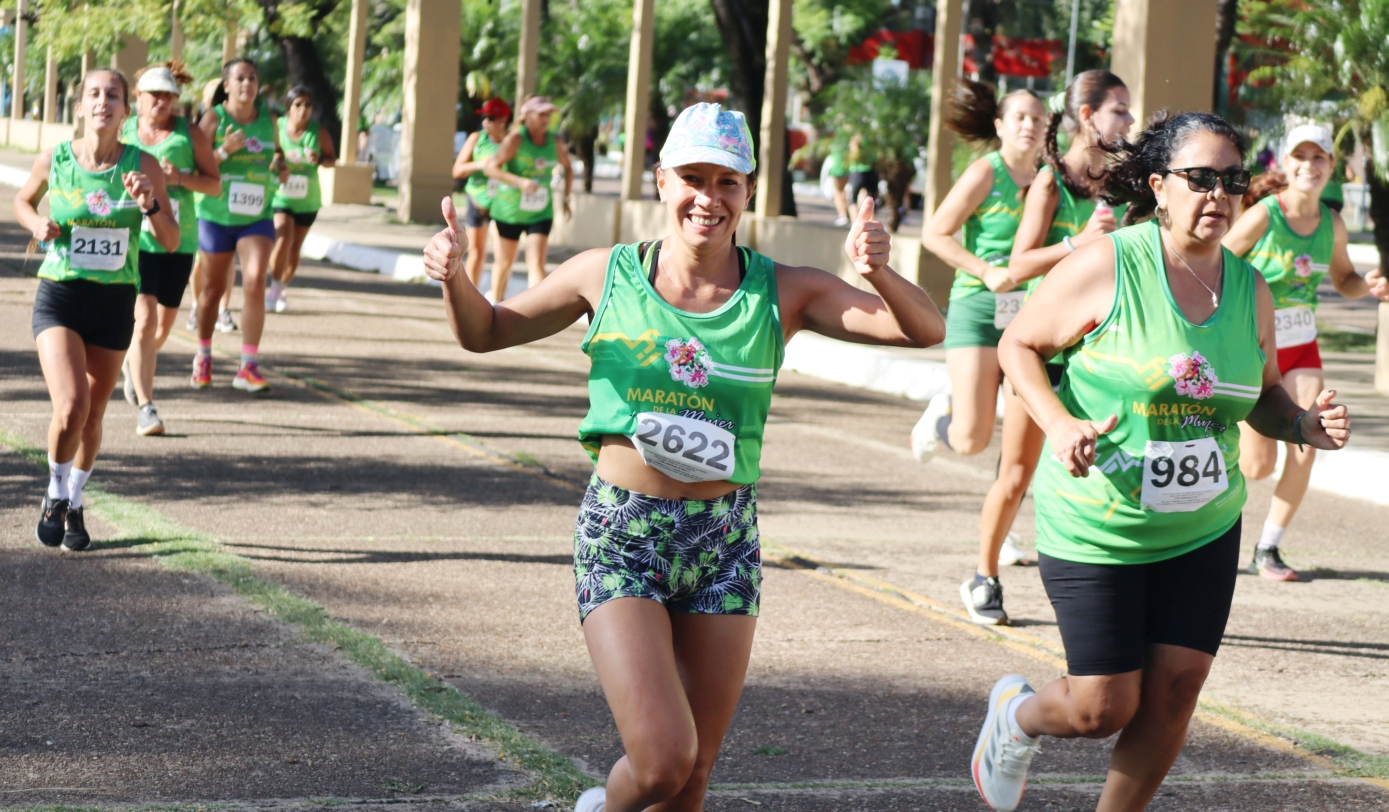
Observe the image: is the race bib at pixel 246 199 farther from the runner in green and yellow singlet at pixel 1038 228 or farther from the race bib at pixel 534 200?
the runner in green and yellow singlet at pixel 1038 228

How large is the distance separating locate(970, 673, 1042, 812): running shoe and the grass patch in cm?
100

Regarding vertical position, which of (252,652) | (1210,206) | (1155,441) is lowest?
(252,652)

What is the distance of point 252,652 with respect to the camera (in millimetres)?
5816

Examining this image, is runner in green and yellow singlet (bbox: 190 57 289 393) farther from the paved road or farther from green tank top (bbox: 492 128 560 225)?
green tank top (bbox: 492 128 560 225)

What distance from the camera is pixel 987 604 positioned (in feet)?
22.1

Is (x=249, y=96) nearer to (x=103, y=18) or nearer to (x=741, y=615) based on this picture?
(x=741, y=615)

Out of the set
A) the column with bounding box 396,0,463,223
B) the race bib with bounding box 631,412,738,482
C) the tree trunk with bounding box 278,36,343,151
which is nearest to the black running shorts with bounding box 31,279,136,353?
the race bib with bounding box 631,412,738,482

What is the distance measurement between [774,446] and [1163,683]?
665 centimetres

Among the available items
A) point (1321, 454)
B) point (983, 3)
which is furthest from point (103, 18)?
point (1321, 454)

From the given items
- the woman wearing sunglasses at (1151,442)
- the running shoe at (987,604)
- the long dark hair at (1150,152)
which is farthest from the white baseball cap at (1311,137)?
the woman wearing sunglasses at (1151,442)

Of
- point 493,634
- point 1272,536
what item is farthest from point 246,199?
point 1272,536

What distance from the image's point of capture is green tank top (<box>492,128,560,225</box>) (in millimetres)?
15758

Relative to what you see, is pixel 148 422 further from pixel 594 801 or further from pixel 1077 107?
pixel 594 801

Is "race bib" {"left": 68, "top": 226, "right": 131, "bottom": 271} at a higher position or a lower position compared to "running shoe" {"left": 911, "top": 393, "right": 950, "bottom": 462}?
higher
